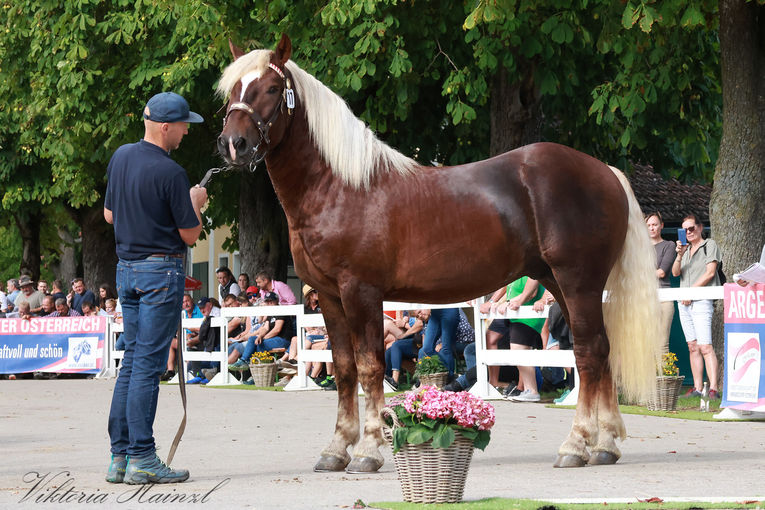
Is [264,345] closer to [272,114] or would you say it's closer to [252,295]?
[252,295]

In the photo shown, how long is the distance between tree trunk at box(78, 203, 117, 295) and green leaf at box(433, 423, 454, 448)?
25.2 m

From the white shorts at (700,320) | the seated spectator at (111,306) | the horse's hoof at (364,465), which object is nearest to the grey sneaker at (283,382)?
the seated spectator at (111,306)

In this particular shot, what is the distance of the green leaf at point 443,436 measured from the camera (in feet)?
19.9

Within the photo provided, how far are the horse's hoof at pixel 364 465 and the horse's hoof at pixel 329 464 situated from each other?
0.18 m

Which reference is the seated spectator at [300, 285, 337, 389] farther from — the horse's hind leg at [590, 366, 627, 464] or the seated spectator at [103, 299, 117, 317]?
the horse's hind leg at [590, 366, 627, 464]

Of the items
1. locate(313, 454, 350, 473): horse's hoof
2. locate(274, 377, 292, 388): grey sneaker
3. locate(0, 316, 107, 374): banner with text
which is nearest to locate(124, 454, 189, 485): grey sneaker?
locate(313, 454, 350, 473): horse's hoof

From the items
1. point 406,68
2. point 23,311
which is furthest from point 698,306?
point 23,311

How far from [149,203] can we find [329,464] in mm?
2075

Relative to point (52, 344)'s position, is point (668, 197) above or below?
above

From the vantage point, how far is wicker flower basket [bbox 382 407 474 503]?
6082 millimetres

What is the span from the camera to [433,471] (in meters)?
6.09

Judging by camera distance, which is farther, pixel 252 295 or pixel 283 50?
pixel 252 295

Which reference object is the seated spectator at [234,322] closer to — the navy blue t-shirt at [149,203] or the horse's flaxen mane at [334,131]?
the horse's flaxen mane at [334,131]

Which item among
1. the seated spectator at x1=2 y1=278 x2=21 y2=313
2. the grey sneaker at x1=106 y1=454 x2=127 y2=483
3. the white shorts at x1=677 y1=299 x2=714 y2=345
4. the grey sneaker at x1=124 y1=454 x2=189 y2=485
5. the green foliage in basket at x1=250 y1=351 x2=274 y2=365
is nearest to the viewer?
the grey sneaker at x1=124 y1=454 x2=189 y2=485
